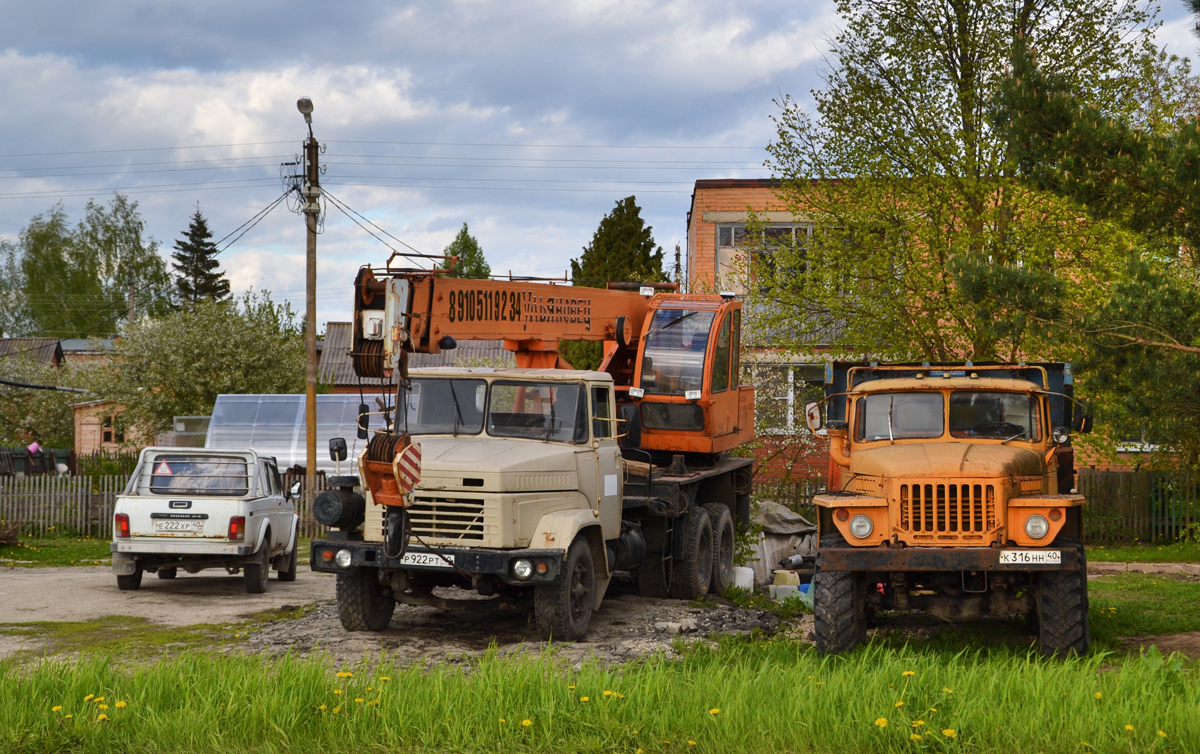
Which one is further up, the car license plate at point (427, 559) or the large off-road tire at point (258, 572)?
the car license plate at point (427, 559)

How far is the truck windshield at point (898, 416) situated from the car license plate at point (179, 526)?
7.85 m

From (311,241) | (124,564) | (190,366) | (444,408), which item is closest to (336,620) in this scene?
(444,408)

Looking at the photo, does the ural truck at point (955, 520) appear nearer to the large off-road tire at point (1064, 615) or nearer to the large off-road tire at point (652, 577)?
the large off-road tire at point (1064, 615)

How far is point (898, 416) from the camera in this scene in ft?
33.6

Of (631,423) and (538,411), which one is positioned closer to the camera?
(538,411)

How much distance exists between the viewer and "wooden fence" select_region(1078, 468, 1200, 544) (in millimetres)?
22859

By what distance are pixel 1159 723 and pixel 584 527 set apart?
5.52m

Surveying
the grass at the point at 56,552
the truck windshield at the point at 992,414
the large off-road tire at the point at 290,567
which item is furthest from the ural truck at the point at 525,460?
the grass at the point at 56,552

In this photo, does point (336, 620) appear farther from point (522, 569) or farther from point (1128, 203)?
point (1128, 203)

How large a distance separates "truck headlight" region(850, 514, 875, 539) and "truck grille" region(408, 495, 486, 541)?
310 centimetres

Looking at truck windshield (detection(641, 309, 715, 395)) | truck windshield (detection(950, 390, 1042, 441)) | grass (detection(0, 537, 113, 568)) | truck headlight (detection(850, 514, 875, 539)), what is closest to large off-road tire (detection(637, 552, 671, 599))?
truck windshield (detection(641, 309, 715, 395))

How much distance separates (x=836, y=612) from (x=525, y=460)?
9.85 ft

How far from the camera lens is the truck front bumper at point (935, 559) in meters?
8.62

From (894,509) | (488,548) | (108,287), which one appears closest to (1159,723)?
(894,509)
